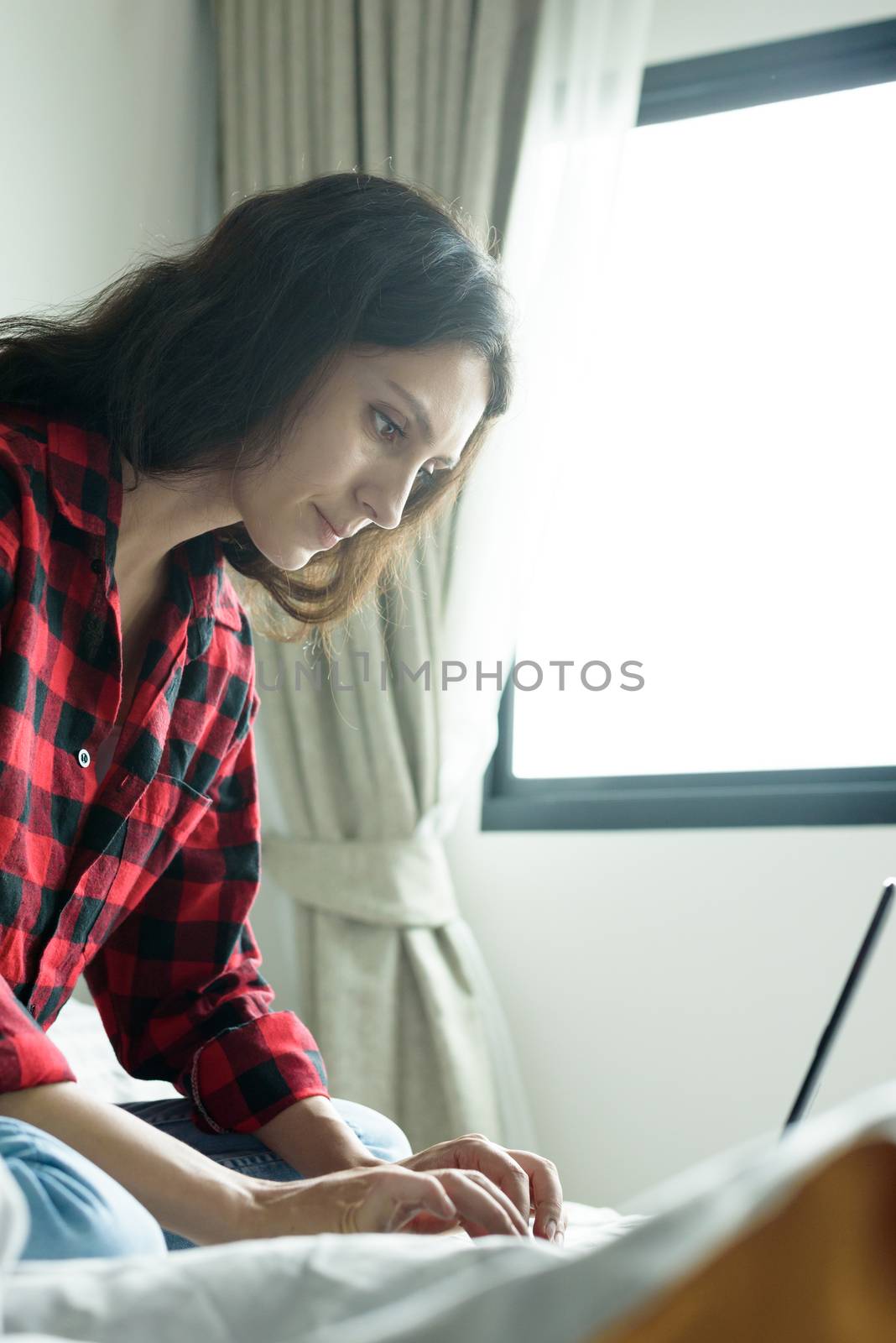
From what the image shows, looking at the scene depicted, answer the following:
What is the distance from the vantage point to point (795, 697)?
2098mm

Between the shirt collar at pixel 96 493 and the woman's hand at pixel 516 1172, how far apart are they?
566 mm

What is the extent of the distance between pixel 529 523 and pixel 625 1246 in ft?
6.02

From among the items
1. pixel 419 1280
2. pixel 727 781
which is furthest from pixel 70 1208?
pixel 727 781

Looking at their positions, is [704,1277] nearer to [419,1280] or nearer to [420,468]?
[419,1280]

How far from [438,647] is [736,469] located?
0.58 meters

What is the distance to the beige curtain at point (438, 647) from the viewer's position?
2059 mm

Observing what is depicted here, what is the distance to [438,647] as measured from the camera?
2.15m

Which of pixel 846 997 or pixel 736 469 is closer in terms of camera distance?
pixel 846 997

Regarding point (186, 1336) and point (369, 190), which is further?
point (369, 190)

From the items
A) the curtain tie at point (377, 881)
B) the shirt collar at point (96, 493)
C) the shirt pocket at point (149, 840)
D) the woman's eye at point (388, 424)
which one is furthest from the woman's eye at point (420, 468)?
the curtain tie at point (377, 881)

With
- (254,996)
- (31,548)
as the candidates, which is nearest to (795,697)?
(254,996)

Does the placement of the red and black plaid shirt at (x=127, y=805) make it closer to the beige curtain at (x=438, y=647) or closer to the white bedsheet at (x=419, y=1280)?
the white bedsheet at (x=419, y=1280)

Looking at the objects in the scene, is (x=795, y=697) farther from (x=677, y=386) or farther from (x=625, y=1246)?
(x=625, y=1246)

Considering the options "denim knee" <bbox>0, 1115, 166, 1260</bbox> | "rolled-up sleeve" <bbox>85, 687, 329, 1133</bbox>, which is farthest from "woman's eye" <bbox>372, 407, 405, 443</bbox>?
"denim knee" <bbox>0, 1115, 166, 1260</bbox>
